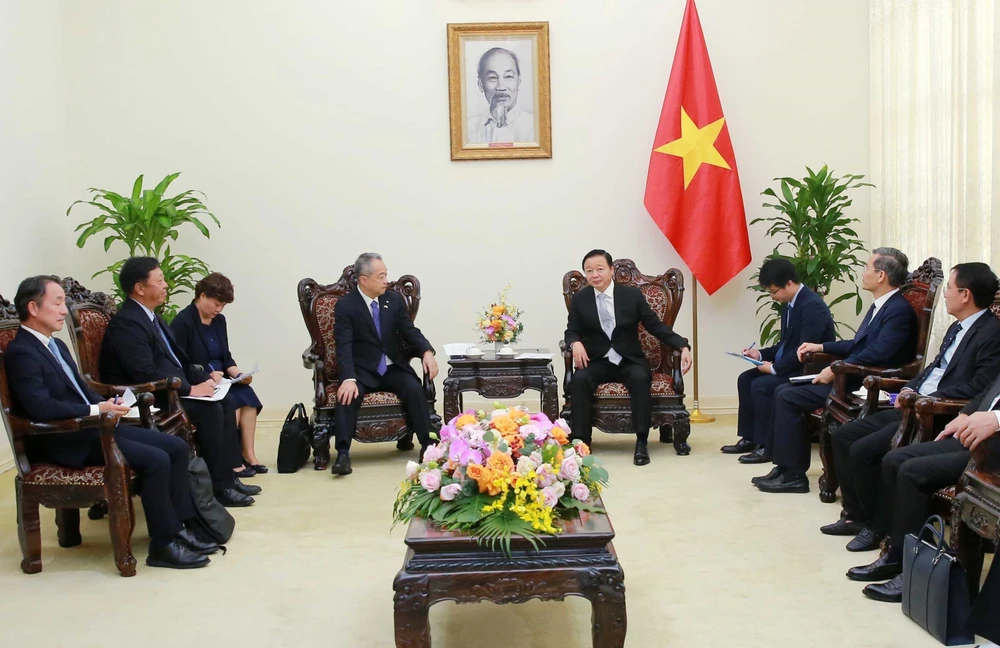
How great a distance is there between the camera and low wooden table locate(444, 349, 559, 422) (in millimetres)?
5988

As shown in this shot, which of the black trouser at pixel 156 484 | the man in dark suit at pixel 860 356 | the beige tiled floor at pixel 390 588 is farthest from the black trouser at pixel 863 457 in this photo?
the black trouser at pixel 156 484

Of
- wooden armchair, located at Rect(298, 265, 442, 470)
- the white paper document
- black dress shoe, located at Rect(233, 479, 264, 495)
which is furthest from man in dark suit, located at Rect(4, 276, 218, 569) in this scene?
wooden armchair, located at Rect(298, 265, 442, 470)

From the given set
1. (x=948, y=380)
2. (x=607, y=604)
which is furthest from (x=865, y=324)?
(x=607, y=604)

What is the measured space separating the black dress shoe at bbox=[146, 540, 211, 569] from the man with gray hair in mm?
4189

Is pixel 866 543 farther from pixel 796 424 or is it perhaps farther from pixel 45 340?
pixel 45 340

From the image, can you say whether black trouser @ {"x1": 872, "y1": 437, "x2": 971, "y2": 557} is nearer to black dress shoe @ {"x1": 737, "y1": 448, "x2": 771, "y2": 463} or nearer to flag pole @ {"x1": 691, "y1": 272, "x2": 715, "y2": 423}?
black dress shoe @ {"x1": 737, "y1": 448, "x2": 771, "y2": 463}

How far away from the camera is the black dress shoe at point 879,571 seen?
11.7ft

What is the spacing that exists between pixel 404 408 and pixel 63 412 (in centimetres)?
233

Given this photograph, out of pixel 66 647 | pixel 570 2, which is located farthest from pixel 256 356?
pixel 66 647

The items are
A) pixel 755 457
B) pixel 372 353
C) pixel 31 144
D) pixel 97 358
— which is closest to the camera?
pixel 97 358

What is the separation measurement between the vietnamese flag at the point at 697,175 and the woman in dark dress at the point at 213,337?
10.7ft

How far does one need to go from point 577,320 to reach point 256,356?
8.92 ft

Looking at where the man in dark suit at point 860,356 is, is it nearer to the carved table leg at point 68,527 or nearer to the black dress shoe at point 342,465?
the black dress shoe at point 342,465

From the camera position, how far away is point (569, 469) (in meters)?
3.05
